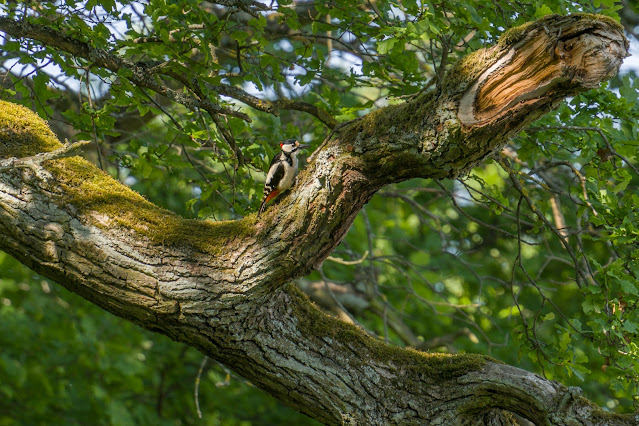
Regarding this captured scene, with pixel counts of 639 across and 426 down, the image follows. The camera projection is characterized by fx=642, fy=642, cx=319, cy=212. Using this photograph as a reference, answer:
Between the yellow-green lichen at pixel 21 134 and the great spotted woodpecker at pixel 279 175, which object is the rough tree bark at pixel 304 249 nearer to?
the yellow-green lichen at pixel 21 134

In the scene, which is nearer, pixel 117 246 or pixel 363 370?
pixel 117 246

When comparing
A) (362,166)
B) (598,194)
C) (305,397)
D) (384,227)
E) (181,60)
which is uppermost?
(384,227)

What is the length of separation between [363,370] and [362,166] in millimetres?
1189

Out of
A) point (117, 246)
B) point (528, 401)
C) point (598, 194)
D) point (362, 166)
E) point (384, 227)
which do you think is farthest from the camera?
point (384, 227)

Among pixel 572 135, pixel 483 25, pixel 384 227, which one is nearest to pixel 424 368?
pixel 572 135

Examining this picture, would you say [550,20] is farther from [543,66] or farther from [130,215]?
[130,215]

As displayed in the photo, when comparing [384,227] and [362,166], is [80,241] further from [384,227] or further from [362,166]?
[384,227]

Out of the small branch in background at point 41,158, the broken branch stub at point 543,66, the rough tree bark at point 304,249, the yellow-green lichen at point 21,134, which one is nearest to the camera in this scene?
the broken branch stub at point 543,66

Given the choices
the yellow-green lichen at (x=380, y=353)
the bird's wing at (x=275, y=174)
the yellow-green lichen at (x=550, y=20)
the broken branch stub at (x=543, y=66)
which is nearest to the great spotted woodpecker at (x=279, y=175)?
the bird's wing at (x=275, y=174)

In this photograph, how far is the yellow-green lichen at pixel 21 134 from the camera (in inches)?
136

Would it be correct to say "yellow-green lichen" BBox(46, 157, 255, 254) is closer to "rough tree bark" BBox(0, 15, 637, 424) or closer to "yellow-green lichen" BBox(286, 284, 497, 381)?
"rough tree bark" BBox(0, 15, 637, 424)

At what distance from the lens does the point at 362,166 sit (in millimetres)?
3021

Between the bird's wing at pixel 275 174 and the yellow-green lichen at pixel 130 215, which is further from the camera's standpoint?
the bird's wing at pixel 275 174

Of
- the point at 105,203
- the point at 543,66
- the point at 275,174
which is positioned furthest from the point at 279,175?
the point at 543,66
